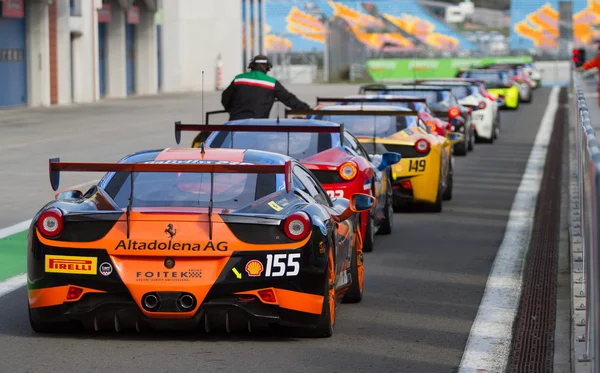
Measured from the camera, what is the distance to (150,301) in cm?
713

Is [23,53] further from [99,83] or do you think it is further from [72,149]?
[72,149]

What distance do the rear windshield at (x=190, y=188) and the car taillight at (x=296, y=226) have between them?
40 cm

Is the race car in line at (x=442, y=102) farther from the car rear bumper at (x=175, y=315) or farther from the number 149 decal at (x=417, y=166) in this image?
the car rear bumper at (x=175, y=315)

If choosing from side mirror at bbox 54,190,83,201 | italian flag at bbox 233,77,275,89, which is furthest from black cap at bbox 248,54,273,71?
side mirror at bbox 54,190,83,201

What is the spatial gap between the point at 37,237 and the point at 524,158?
17.9m

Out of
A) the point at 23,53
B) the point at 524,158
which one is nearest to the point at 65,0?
the point at 23,53

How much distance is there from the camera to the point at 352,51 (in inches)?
3265

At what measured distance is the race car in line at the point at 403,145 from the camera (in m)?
14.5

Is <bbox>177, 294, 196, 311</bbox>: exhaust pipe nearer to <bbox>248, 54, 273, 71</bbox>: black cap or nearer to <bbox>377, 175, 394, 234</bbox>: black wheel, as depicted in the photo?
<bbox>377, 175, 394, 234</bbox>: black wheel

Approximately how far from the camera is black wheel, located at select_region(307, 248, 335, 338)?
7.38 m

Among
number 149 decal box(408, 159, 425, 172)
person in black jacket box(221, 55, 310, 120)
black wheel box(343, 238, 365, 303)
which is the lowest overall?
black wheel box(343, 238, 365, 303)

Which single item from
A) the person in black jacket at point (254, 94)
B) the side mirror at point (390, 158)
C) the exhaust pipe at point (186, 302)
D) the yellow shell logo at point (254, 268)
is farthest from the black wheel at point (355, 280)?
the person in black jacket at point (254, 94)

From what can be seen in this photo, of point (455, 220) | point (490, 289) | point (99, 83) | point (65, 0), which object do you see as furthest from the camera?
point (99, 83)

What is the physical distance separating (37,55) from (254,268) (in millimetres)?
36005
